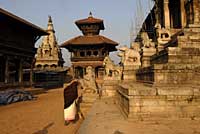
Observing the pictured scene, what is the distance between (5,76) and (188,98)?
66.2 feet

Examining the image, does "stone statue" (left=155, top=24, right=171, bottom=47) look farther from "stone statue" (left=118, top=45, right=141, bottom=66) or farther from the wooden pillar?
the wooden pillar

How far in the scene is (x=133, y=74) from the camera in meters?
12.4

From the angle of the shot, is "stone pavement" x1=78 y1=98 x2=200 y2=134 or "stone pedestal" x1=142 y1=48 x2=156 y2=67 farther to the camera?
"stone pedestal" x1=142 y1=48 x2=156 y2=67

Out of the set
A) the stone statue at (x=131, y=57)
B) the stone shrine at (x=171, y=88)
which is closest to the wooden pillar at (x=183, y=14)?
the stone statue at (x=131, y=57)

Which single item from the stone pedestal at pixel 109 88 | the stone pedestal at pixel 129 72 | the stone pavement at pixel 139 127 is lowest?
the stone pavement at pixel 139 127

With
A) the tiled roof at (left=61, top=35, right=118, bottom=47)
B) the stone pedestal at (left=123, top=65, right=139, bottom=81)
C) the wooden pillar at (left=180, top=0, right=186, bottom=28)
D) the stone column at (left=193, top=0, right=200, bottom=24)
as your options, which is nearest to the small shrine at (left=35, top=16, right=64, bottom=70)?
the tiled roof at (left=61, top=35, right=118, bottom=47)

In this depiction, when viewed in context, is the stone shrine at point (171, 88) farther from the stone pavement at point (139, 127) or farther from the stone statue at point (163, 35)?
the stone statue at point (163, 35)

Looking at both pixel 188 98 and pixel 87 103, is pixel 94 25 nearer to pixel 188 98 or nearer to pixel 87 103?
pixel 87 103

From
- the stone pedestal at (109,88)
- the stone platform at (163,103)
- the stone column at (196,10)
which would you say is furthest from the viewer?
the stone column at (196,10)

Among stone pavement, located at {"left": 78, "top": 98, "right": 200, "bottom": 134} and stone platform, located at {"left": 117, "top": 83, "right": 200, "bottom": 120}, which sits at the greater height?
stone platform, located at {"left": 117, "top": 83, "right": 200, "bottom": 120}

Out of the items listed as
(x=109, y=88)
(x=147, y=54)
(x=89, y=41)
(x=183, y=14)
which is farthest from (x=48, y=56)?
(x=147, y=54)

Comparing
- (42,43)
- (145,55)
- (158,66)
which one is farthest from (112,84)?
(42,43)

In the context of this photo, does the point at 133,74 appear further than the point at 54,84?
No

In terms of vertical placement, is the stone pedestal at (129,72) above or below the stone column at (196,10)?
below
